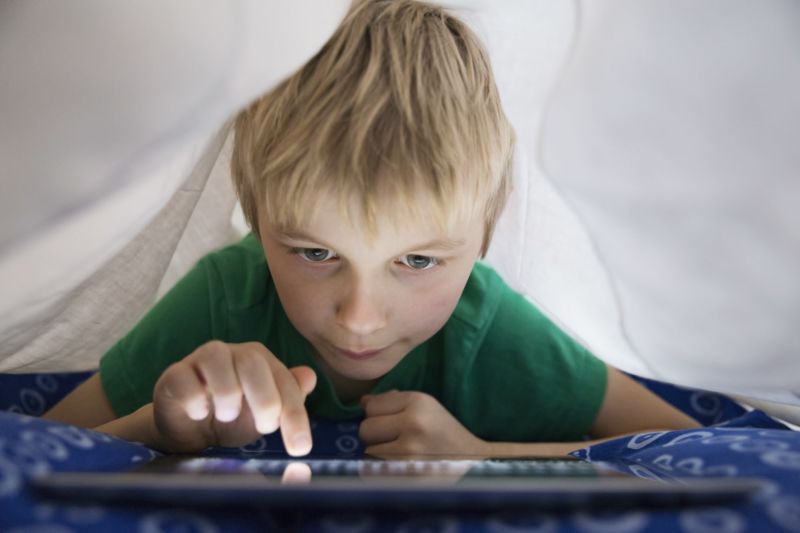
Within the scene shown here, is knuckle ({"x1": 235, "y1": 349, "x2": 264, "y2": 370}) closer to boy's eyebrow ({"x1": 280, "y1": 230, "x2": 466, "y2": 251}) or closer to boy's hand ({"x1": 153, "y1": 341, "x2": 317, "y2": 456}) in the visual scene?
boy's hand ({"x1": 153, "y1": 341, "x2": 317, "y2": 456})

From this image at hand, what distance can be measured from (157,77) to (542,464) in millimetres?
352

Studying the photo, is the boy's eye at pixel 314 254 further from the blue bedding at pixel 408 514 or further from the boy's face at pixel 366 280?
the blue bedding at pixel 408 514

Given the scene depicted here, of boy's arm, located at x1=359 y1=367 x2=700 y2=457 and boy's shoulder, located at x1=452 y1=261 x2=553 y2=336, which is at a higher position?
boy's shoulder, located at x1=452 y1=261 x2=553 y2=336

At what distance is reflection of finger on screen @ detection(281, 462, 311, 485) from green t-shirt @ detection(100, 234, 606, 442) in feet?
1.32

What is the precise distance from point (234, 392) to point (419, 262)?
223 millimetres

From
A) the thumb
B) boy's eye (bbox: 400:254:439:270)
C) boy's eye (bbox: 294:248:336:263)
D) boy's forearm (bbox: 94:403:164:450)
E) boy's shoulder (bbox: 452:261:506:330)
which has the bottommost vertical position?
boy's forearm (bbox: 94:403:164:450)

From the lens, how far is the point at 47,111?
22.4 inches

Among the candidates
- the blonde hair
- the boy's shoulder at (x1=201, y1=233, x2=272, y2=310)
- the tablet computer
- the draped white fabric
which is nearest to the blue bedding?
the tablet computer

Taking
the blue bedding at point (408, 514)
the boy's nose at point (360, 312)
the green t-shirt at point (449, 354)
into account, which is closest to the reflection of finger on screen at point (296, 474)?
the blue bedding at point (408, 514)

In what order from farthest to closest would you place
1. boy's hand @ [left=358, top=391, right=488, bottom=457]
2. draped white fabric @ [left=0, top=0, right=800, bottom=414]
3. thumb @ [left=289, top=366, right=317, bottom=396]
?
boy's hand @ [left=358, top=391, right=488, bottom=457], thumb @ [left=289, top=366, right=317, bottom=396], draped white fabric @ [left=0, top=0, right=800, bottom=414]

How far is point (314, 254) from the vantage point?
77 cm

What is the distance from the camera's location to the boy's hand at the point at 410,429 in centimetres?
82

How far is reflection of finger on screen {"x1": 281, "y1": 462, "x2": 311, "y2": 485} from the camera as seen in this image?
1.51 feet

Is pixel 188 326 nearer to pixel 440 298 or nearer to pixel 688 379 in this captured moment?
pixel 440 298
